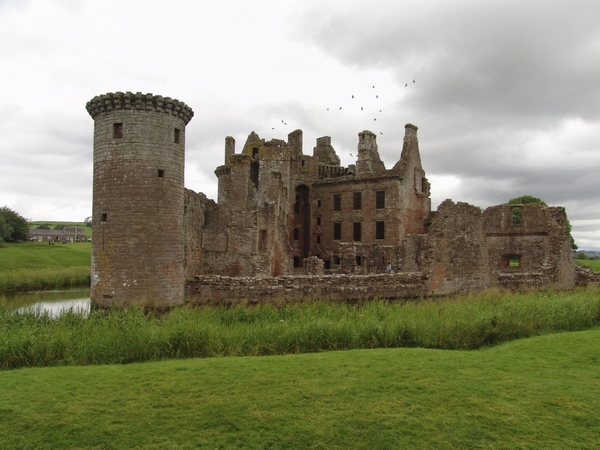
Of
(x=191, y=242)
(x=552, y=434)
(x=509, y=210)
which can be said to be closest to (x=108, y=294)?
(x=191, y=242)

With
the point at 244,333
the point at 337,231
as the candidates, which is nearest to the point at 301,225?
the point at 337,231

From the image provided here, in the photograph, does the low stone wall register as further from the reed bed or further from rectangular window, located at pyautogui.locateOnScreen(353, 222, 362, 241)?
the reed bed

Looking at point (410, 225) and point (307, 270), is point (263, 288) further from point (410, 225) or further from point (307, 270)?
point (410, 225)

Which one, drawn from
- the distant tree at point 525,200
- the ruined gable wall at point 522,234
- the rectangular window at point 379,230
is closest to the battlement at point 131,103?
the ruined gable wall at point 522,234

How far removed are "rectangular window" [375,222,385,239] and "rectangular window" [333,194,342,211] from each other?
13.6 ft

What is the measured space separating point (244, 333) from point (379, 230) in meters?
31.2

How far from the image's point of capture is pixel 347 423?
7.47m

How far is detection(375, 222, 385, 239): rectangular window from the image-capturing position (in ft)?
139

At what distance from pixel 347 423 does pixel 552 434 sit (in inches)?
124

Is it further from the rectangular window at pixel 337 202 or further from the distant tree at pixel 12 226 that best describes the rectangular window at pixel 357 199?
the distant tree at pixel 12 226

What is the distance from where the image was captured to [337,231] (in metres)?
45.2

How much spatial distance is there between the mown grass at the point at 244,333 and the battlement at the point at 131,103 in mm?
7111

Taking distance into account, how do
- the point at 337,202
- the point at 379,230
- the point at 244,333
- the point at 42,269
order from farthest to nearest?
the point at 42,269 < the point at 337,202 < the point at 379,230 < the point at 244,333

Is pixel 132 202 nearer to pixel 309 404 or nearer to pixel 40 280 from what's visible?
pixel 309 404
